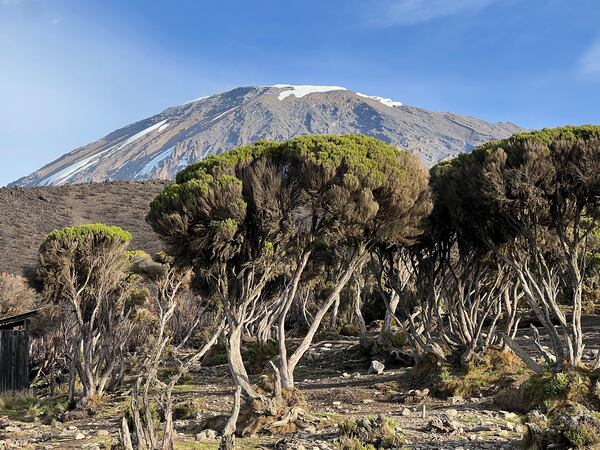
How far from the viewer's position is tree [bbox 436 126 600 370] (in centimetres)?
1221

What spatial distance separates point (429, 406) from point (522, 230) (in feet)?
15.1

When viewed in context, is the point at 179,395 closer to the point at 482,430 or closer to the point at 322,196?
the point at 322,196

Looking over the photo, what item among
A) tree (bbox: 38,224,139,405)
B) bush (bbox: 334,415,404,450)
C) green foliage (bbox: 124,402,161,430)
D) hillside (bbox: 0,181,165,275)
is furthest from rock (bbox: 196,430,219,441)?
hillside (bbox: 0,181,165,275)

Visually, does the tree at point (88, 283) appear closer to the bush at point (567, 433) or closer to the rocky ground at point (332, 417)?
the rocky ground at point (332, 417)

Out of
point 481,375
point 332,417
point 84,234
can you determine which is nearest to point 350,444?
point 332,417

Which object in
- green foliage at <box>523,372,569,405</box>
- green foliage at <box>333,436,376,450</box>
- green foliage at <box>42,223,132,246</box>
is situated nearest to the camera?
green foliage at <box>333,436,376,450</box>

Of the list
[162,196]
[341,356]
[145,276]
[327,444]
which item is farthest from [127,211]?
[327,444]

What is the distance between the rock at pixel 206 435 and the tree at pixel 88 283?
738 centimetres

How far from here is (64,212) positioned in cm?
6041

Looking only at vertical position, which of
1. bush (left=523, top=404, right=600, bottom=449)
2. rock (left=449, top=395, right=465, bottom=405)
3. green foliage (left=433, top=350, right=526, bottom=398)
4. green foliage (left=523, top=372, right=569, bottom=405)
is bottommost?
rock (left=449, top=395, right=465, bottom=405)

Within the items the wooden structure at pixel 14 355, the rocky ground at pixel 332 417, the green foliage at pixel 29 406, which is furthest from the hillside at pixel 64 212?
the rocky ground at pixel 332 417

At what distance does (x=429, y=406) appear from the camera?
12.7 meters

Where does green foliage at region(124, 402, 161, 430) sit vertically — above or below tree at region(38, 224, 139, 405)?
below

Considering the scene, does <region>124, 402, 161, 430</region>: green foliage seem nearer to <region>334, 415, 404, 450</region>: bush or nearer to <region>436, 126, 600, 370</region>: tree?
<region>334, 415, 404, 450</region>: bush
